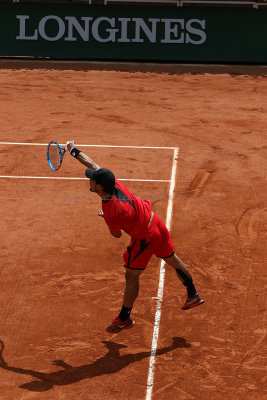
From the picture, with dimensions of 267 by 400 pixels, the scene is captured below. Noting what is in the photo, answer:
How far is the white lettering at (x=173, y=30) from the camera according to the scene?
24.5 meters

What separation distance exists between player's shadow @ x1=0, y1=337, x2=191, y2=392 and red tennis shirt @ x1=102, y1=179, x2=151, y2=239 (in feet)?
4.68

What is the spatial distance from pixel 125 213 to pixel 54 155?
213 centimetres

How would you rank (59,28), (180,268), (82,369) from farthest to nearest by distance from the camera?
(59,28)
(180,268)
(82,369)

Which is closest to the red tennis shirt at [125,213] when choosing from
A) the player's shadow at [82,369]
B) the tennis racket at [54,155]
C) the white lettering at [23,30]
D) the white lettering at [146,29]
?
the player's shadow at [82,369]

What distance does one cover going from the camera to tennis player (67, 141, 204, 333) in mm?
7828

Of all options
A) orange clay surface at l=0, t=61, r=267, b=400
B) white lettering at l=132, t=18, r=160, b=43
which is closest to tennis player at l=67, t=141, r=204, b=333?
orange clay surface at l=0, t=61, r=267, b=400

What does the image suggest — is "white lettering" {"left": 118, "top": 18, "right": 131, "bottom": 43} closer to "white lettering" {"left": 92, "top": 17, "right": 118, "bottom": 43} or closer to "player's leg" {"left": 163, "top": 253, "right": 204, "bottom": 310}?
"white lettering" {"left": 92, "top": 17, "right": 118, "bottom": 43}

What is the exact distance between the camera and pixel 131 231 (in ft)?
26.8

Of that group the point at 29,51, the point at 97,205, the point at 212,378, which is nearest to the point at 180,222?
the point at 97,205

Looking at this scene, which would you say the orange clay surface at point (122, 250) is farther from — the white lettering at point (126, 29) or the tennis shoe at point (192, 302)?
the white lettering at point (126, 29)

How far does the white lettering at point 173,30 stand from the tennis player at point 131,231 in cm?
1708

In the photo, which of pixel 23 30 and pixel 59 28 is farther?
pixel 23 30

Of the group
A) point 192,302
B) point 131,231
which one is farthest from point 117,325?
point 131,231

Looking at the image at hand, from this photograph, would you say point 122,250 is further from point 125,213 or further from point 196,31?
point 196,31
